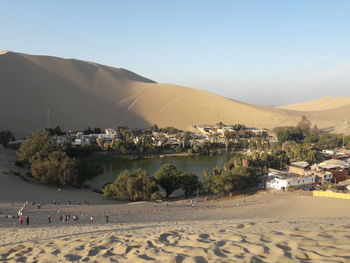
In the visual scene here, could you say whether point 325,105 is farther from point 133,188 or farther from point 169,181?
point 133,188

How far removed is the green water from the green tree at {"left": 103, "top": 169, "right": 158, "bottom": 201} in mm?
6454

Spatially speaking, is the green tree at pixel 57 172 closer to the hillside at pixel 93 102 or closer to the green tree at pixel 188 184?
the green tree at pixel 188 184

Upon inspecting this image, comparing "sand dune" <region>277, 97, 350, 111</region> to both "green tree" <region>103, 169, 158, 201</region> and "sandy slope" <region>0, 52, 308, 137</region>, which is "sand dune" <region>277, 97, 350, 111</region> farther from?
"green tree" <region>103, 169, 158, 201</region>

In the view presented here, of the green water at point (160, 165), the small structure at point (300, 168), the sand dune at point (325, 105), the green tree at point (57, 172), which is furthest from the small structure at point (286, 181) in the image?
the sand dune at point (325, 105)

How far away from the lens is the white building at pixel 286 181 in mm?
24141

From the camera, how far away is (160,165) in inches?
1422

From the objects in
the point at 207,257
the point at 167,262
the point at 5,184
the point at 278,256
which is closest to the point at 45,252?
the point at 167,262

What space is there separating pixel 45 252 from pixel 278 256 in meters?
4.09

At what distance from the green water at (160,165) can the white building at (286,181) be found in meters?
7.45

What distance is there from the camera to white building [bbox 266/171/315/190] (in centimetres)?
2414

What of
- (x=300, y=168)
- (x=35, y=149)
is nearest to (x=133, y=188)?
(x=35, y=149)

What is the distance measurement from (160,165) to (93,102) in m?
41.3

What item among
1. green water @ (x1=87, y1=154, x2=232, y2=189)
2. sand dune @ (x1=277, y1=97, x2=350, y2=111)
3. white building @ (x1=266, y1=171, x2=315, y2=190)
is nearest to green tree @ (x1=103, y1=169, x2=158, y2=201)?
green water @ (x1=87, y1=154, x2=232, y2=189)

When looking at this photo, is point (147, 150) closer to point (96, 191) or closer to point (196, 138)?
point (196, 138)
